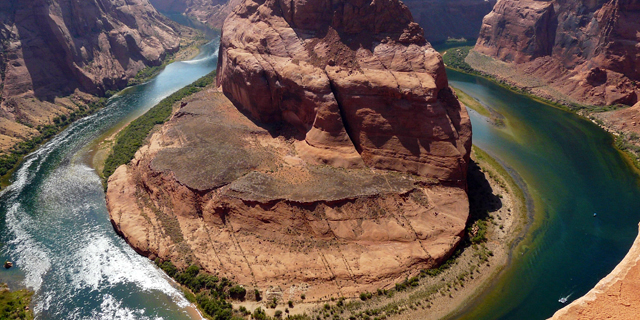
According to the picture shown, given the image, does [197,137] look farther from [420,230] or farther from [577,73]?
[577,73]

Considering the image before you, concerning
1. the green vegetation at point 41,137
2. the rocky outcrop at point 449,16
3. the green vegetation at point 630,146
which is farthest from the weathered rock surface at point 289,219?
the rocky outcrop at point 449,16

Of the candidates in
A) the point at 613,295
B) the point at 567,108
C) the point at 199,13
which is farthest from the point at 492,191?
the point at 199,13

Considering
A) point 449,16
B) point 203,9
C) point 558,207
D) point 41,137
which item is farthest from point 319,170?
point 203,9

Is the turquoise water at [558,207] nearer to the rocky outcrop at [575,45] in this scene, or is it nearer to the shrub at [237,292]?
the rocky outcrop at [575,45]

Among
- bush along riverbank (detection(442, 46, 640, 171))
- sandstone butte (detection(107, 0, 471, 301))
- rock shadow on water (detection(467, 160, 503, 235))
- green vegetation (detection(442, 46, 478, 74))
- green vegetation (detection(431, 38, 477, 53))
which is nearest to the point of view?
sandstone butte (detection(107, 0, 471, 301))

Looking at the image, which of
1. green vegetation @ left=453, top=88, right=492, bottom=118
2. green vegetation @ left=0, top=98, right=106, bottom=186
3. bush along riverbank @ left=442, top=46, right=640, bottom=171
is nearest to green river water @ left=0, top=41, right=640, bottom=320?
green vegetation @ left=0, top=98, right=106, bottom=186

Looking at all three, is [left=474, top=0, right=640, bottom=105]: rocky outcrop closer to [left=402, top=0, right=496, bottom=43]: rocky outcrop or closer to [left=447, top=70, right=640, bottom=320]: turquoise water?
[left=447, top=70, right=640, bottom=320]: turquoise water
